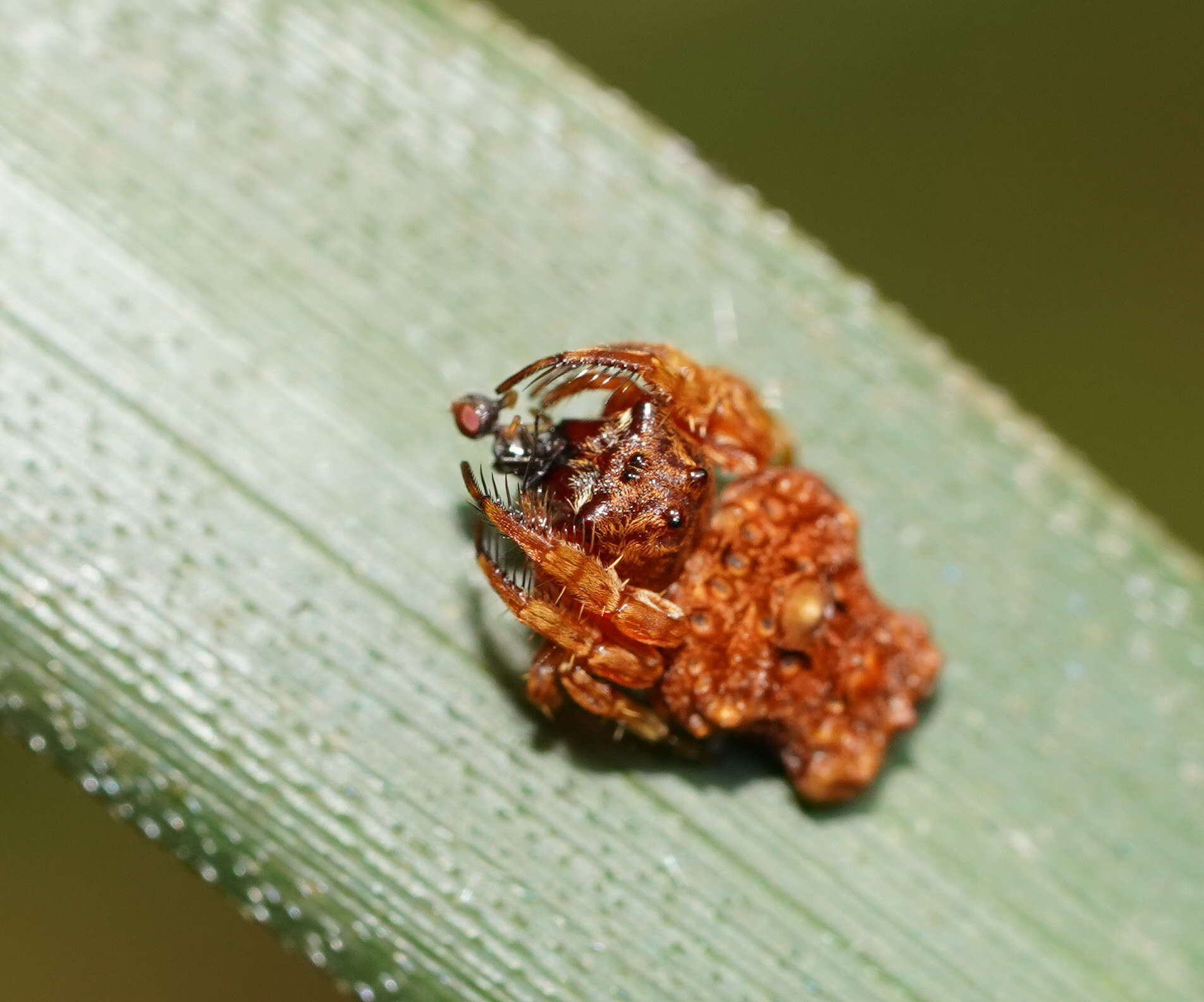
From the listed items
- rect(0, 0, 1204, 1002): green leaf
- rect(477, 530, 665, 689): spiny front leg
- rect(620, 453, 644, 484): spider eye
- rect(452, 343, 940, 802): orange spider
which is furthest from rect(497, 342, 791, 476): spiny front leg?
rect(477, 530, 665, 689): spiny front leg

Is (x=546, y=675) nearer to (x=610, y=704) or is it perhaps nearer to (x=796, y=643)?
(x=610, y=704)

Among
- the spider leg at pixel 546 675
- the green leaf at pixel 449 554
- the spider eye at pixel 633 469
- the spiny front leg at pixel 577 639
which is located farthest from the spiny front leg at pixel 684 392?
the spider leg at pixel 546 675

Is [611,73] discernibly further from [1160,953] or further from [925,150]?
[1160,953]

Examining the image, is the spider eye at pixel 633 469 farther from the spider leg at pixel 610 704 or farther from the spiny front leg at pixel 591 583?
the spider leg at pixel 610 704

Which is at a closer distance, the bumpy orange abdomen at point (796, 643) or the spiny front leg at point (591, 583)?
the spiny front leg at point (591, 583)

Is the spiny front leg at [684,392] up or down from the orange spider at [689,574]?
up

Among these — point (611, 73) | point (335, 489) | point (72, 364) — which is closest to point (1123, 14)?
point (611, 73)
